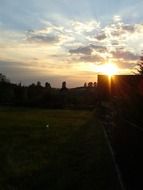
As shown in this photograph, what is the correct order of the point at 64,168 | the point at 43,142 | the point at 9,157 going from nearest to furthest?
the point at 64,168, the point at 9,157, the point at 43,142

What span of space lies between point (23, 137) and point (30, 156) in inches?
317

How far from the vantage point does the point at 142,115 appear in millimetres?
10227

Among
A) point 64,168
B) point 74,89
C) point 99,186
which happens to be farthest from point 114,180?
point 74,89

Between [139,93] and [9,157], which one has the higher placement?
[139,93]

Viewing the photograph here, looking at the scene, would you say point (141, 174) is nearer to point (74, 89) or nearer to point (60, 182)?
point (60, 182)

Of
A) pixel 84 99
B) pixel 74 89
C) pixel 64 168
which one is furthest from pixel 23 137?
pixel 74 89

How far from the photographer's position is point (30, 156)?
16719 mm

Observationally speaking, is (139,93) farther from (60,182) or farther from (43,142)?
(43,142)

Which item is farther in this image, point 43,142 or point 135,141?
point 43,142

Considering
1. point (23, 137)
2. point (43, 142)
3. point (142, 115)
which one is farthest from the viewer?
point (23, 137)

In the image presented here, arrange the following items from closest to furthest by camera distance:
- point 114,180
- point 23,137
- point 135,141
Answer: point 135,141, point 114,180, point 23,137

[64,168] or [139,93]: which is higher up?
[139,93]

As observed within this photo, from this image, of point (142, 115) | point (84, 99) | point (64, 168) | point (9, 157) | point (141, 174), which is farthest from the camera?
point (84, 99)

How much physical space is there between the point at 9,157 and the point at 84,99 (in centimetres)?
8283
